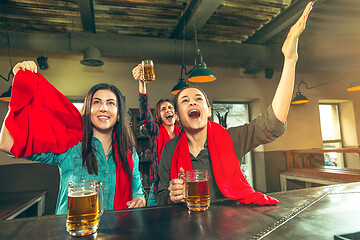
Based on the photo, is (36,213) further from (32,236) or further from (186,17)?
(186,17)

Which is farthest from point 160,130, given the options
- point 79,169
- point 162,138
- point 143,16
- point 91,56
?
point 143,16

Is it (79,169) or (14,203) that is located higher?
(79,169)

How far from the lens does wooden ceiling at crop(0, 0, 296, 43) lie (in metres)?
3.79

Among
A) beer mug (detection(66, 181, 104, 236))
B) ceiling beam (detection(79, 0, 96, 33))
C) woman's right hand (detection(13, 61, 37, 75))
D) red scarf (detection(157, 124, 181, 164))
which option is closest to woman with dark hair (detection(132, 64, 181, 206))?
red scarf (detection(157, 124, 181, 164))

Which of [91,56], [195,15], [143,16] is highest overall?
[143,16]

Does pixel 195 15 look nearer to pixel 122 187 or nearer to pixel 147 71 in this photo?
pixel 147 71

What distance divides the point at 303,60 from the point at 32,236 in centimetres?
610

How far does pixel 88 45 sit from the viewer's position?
414cm

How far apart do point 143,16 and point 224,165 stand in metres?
3.68

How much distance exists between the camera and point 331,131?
7.17 m

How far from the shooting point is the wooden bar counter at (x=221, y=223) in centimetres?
82

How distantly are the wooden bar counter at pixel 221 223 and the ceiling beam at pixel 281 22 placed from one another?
12.3ft

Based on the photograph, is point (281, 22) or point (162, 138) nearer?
point (162, 138)

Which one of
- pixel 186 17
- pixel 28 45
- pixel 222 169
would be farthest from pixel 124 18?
pixel 222 169
